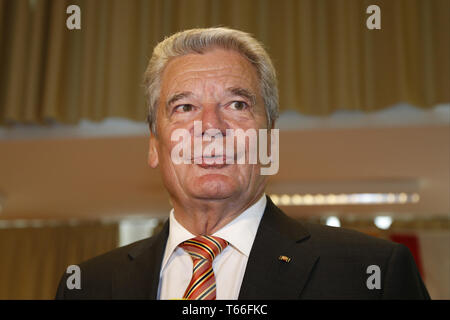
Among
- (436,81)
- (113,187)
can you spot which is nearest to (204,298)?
(436,81)

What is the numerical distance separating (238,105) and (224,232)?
0.25 m

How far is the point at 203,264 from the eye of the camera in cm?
101

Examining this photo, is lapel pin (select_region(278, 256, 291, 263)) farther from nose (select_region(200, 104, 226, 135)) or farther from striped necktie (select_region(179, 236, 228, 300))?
nose (select_region(200, 104, 226, 135))

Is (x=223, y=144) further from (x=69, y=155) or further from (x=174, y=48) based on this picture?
(x=69, y=155)

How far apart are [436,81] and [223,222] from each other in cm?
192

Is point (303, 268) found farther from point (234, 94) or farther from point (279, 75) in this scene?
point (279, 75)

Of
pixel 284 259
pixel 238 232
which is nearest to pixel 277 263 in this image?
pixel 284 259

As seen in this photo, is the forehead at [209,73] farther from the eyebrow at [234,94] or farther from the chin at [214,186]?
the chin at [214,186]

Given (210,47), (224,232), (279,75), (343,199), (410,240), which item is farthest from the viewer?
(410,240)

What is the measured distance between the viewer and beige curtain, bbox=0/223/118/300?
270 inches

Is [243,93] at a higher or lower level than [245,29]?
lower

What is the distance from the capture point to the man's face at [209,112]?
40.6 inches

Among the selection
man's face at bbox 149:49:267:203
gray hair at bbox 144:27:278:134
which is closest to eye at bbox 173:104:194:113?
man's face at bbox 149:49:267:203

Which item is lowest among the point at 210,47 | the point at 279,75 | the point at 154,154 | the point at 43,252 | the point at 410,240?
the point at 43,252
